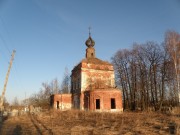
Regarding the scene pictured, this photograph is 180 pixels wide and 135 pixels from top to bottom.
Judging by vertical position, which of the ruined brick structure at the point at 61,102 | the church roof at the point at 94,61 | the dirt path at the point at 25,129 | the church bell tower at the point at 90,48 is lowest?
the dirt path at the point at 25,129

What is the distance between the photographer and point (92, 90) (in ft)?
89.2

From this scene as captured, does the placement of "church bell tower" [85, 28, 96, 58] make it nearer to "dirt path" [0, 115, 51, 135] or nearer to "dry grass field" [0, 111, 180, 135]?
"dry grass field" [0, 111, 180, 135]

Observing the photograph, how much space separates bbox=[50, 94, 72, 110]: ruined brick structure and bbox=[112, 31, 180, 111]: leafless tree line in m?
11.2

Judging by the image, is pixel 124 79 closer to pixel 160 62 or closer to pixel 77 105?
pixel 160 62

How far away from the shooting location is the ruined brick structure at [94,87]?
2673 cm

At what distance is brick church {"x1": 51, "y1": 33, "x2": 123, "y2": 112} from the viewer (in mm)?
26781

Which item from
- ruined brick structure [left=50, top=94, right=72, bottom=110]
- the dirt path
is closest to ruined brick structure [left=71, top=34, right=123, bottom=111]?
ruined brick structure [left=50, top=94, right=72, bottom=110]

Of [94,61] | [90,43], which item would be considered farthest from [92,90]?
[90,43]

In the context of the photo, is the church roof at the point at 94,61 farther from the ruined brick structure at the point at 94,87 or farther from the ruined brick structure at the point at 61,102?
the ruined brick structure at the point at 61,102

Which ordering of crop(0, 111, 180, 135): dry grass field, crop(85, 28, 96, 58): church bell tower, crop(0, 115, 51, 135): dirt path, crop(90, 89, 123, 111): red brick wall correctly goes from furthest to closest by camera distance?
crop(85, 28, 96, 58): church bell tower → crop(90, 89, 123, 111): red brick wall → crop(0, 115, 51, 135): dirt path → crop(0, 111, 180, 135): dry grass field

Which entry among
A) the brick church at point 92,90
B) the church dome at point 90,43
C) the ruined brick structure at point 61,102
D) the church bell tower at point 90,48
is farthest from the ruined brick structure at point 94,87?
the church dome at point 90,43

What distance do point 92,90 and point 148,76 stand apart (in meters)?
11.6

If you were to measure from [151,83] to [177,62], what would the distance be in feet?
26.2

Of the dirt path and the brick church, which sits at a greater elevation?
the brick church
